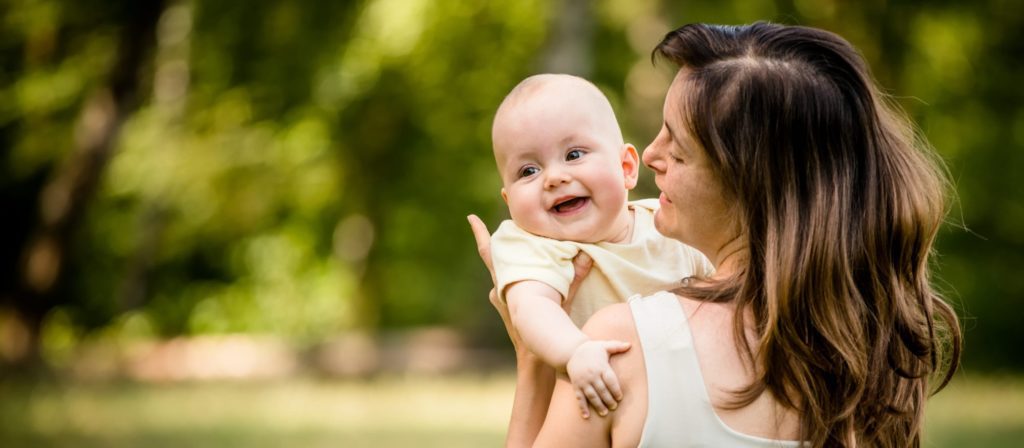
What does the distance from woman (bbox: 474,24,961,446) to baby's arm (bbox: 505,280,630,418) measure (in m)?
0.03

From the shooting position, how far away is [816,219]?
7.18 feet

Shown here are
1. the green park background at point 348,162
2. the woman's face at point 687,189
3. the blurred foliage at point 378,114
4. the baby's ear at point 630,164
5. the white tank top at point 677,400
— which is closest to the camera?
the white tank top at point 677,400

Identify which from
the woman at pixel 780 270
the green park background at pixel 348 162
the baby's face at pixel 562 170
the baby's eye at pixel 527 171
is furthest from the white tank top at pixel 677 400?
the green park background at pixel 348 162

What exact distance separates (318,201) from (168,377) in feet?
15.9

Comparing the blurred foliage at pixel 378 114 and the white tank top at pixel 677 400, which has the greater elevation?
the blurred foliage at pixel 378 114

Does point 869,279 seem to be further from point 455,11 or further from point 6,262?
point 6,262

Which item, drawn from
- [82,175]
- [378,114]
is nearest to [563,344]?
[82,175]

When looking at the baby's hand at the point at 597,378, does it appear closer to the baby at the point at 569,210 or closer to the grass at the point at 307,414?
the baby at the point at 569,210

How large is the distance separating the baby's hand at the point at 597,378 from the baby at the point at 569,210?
0.39m

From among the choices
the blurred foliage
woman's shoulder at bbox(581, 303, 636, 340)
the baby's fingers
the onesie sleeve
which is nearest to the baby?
the onesie sleeve

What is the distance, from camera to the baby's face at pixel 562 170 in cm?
273

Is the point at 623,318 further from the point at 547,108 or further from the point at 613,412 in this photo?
the point at 547,108

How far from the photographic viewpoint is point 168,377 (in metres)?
16.6

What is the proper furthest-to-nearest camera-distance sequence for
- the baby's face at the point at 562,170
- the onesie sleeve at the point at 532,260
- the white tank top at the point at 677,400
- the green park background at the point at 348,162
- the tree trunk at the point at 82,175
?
1. the tree trunk at the point at 82,175
2. the green park background at the point at 348,162
3. the baby's face at the point at 562,170
4. the onesie sleeve at the point at 532,260
5. the white tank top at the point at 677,400
